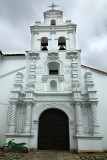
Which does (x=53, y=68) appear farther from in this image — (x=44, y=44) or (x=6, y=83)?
(x=6, y=83)

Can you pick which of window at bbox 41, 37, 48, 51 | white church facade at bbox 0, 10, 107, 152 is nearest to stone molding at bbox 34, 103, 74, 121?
white church facade at bbox 0, 10, 107, 152

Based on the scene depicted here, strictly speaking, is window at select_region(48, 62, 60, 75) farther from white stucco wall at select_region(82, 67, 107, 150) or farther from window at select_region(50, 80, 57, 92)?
white stucco wall at select_region(82, 67, 107, 150)

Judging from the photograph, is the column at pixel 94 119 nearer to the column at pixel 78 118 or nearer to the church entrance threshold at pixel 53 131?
the column at pixel 78 118

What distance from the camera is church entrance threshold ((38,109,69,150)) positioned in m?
8.90

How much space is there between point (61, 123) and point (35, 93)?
3.10m

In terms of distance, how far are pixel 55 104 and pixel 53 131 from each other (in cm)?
200

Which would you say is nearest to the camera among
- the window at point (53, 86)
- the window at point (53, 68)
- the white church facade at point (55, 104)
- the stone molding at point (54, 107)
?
the white church facade at point (55, 104)

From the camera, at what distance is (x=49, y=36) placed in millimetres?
13000

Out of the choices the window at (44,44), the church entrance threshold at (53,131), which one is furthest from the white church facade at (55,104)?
the window at (44,44)

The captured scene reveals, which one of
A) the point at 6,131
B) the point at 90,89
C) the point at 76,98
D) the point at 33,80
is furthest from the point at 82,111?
the point at 6,131

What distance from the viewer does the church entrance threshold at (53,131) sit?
8898mm

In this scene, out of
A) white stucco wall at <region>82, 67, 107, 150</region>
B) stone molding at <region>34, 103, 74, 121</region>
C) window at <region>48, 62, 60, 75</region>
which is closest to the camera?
white stucco wall at <region>82, 67, 107, 150</region>

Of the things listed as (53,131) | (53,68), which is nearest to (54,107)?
(53,131)

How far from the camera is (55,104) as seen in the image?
9742 millimetres
